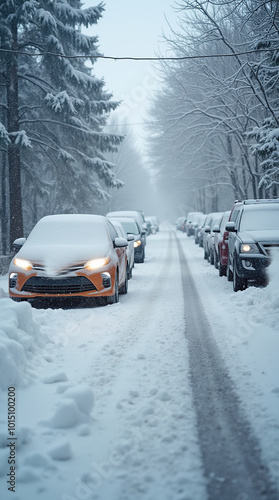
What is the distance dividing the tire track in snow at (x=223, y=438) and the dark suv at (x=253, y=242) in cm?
440

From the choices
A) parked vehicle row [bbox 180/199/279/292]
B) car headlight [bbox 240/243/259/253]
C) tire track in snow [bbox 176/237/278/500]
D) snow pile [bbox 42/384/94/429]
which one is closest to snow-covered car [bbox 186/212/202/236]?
parked vehicle row [bbox 180/199/279/292]

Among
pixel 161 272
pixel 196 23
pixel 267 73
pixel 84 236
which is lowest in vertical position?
pixel 161 272

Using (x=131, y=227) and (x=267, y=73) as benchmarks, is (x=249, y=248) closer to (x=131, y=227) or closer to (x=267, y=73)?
(x=131, y=227)

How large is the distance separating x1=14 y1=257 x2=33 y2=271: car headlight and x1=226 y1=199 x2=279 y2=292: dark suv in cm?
426

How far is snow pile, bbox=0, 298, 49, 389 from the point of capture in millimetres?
4168

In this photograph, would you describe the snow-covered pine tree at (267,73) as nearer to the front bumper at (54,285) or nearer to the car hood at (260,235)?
the car hood at (260,235)

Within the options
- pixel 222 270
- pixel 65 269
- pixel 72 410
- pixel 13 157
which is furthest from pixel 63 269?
pixel 13 157

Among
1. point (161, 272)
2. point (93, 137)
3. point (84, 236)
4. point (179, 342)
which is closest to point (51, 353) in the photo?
point (179, 342)

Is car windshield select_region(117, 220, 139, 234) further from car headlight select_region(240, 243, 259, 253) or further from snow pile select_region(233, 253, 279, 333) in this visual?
snow pile select_region(233, 253, 279, 333)

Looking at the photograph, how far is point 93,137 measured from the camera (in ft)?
68.6

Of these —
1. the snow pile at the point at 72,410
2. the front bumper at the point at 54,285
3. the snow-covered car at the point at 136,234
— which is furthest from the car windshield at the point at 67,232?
the snow-covered car at the point at 136,234

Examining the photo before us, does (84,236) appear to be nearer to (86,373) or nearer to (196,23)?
(86,373)

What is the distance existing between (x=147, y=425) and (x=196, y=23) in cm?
1926

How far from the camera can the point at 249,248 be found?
978 centimetres
